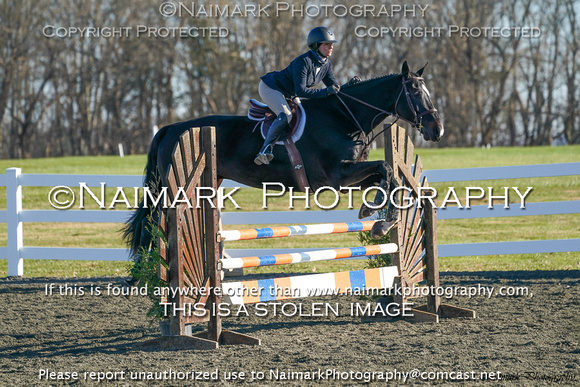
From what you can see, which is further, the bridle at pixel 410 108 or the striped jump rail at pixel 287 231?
the bridle at pixel 410 108

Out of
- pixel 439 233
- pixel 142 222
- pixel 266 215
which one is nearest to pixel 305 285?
pixel 142 222

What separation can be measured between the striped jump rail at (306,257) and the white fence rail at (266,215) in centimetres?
330

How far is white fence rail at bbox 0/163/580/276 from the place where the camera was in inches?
356

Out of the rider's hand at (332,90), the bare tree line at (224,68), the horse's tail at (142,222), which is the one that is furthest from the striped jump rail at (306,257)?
the bare tree line at (224,68)

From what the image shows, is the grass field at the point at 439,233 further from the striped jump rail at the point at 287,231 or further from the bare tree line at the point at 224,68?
the bare tree line at the point at 224,68

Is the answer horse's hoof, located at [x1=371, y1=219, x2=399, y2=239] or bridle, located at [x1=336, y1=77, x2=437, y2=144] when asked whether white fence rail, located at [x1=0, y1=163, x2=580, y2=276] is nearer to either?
bridle, located at [x1=336, y1=77, x2=437, y2=144]

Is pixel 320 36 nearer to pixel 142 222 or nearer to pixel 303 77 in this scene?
pixel 303 77

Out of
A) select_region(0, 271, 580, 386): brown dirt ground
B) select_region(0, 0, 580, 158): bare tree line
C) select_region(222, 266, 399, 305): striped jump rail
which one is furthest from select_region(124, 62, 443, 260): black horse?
select_region(0, 0, 580, 158): bare tree line

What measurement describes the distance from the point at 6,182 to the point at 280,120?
201 inches

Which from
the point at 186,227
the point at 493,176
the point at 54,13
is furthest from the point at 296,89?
the point at 54,13

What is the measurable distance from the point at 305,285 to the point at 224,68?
30.3m

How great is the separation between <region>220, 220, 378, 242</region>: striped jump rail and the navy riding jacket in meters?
1.15

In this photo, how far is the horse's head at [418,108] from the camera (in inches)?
226

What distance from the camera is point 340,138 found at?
6180 mm
